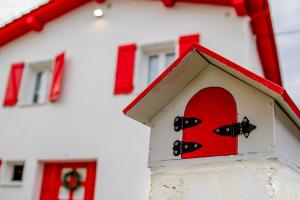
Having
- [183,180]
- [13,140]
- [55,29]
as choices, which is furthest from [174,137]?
[55,29]

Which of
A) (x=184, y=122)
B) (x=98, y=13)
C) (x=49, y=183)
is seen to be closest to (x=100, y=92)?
(x=98, y=13)

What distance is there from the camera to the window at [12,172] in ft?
26.9

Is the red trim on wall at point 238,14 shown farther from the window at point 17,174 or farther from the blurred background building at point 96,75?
the window at point 17,174

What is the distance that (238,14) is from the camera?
22.8ft

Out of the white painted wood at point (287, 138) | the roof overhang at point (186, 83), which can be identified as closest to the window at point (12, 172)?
the roof overhang at point (186, 83)

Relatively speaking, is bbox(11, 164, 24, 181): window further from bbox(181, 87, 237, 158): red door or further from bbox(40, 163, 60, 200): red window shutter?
bbox(181, 87, 237, 158): red door

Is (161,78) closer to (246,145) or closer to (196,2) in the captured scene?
(246,145)

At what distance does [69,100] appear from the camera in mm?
8102

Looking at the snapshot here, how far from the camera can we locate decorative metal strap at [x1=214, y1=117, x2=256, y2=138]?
7.73 ft

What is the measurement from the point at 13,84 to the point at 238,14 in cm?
509

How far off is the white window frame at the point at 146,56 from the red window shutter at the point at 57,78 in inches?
66.2

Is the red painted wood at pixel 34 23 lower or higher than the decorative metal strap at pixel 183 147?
higher

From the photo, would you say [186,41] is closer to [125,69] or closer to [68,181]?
[125,69]

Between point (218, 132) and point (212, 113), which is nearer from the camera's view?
point (218, 132)
